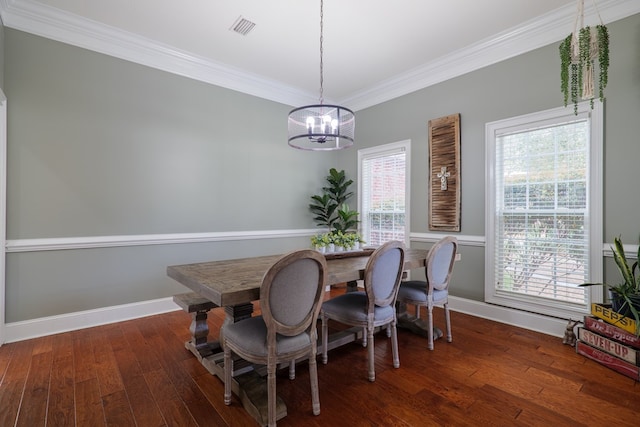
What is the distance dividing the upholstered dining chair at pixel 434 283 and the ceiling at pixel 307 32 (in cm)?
221

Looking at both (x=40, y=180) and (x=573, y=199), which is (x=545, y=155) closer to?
(x=573, y=199)

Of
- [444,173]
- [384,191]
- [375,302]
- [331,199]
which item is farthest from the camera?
[331,199]

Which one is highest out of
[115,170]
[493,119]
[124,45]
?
[124,45]

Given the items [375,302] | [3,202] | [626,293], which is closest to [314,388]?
[375,302]

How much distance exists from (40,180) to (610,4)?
5.50m

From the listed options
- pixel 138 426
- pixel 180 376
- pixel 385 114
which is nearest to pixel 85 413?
pixel 138 426

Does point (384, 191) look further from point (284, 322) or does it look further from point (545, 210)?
point (284, 322)

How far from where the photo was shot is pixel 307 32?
3.17 m

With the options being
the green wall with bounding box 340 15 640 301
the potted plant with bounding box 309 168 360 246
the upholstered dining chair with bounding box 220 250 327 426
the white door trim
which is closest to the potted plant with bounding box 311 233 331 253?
the upholstered dining chair with bounding box 220 250 327 426

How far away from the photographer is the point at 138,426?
170cm

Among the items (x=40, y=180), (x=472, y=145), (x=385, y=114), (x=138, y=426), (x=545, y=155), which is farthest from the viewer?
(x=385, y=114)

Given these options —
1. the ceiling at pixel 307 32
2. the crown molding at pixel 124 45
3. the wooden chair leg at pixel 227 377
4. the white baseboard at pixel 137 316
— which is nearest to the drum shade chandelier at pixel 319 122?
the ceiling at pixel 307 32

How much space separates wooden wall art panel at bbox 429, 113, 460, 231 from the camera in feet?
12.2

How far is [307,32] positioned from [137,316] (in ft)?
12.0
